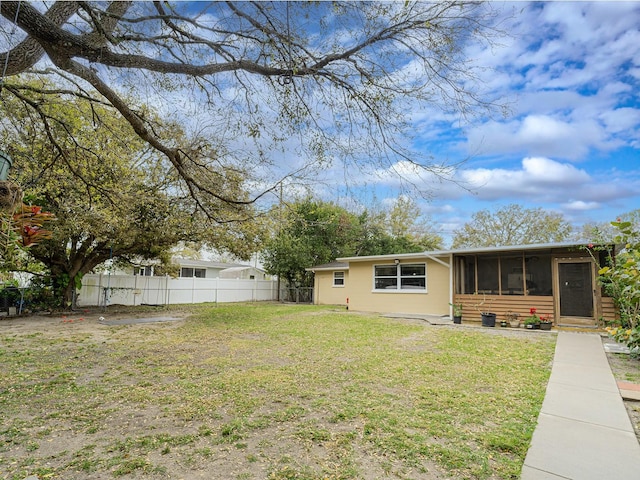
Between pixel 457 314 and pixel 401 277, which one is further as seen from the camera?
pixel 401 277

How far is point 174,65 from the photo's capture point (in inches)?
146

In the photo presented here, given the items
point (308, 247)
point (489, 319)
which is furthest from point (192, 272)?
point (489, 319)

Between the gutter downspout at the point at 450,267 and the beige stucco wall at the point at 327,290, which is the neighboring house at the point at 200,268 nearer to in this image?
the beige stucco wall at the point at 327,290

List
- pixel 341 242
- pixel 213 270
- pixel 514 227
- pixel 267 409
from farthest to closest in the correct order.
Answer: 1. pixel 213 270
2. pixel 514 227
3. pixel 341 242
4. pixel 267 409

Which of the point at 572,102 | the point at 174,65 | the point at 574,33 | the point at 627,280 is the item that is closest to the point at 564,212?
the point at 572,102

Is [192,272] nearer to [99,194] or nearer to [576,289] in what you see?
[99,194]

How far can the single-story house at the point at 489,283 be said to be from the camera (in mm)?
10586

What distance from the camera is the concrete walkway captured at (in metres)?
2.57

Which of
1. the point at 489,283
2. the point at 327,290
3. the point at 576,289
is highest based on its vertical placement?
the point at 489,283

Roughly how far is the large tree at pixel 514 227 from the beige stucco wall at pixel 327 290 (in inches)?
468

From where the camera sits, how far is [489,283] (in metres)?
12.3

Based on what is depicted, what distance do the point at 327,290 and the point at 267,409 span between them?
1835 cm

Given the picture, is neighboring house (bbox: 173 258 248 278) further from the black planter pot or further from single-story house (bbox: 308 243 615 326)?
the black planter pot

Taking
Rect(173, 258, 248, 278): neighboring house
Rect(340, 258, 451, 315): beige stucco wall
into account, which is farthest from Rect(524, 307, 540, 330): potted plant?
Rect(173, 258, 248, 278): neighboring house
